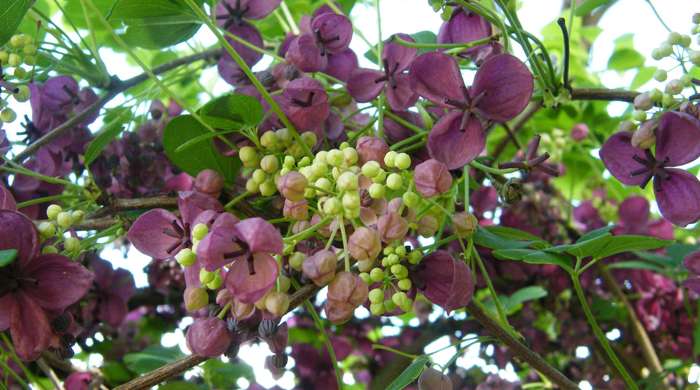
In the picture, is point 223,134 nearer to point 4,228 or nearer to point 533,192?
point 4,228

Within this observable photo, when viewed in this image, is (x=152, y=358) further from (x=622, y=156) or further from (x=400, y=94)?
(x=622, y=156)

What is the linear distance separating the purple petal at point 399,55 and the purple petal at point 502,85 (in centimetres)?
8

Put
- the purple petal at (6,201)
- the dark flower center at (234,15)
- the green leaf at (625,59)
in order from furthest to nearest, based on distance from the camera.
Answer: the green leaf at (625,59)
the dark flower center at (234,15)
the purple petal at (6,201)

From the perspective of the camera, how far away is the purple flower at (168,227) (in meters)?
0.70

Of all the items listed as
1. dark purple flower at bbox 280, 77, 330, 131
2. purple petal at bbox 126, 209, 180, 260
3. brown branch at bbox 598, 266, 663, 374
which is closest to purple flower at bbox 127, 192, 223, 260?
purple petal at bbox 126, 209, 180, 260

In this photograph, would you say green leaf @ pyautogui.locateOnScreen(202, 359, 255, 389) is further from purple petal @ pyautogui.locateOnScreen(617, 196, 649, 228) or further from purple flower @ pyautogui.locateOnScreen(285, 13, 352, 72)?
purple petal @ pyautogui.locateOnScreen(617, 196, 649, 228)

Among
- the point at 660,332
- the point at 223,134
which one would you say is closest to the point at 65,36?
the point at 223,134

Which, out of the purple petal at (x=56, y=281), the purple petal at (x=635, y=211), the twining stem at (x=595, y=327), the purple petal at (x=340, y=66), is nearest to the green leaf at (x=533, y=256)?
the twining stem at (x=595, y=327)

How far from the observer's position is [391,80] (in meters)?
0.76

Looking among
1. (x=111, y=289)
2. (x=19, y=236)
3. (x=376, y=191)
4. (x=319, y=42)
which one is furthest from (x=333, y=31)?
(x=111, y=289)

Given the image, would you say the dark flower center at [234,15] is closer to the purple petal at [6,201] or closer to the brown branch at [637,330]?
the purple petal at [6,201]

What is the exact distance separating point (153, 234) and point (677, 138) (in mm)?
464

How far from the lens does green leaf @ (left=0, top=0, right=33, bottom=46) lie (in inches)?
30.3

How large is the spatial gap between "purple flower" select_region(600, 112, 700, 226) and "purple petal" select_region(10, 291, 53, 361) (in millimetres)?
513
